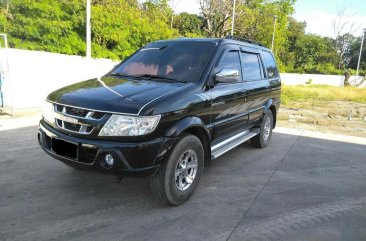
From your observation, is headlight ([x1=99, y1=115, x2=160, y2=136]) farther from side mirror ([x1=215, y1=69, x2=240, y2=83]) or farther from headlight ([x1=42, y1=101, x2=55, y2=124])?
side mirror ([x1=215, y1=69, x2=240, y2=83])

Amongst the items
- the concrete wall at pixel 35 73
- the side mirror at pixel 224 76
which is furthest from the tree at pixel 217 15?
the side mirror at pixel 224 76

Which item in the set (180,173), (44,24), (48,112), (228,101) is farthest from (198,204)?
(44,24)

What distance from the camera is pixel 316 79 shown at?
130ft

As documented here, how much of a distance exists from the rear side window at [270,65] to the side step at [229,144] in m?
1.33

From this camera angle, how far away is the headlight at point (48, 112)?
377 cm

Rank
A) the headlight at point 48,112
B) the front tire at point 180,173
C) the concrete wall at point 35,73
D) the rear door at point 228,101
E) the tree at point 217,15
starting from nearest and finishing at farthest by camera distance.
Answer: the front tire at point 180,173
the headlight at point 48,112
the rear door at point 228,101
the concrete wall at point 35,73
the tree at point 217,15

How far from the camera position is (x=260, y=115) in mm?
6121

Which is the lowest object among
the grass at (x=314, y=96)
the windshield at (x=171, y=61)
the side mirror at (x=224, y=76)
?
the grass at (x=314, y=96)

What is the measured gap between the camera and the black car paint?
10.7 feet

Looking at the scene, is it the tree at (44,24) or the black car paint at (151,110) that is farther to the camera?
the tree at (44,24)

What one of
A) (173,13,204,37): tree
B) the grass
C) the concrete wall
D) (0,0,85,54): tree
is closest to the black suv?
the concrete wall

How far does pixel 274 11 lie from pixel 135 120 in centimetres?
4029

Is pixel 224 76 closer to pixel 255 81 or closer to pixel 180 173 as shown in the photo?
pixel 180 173

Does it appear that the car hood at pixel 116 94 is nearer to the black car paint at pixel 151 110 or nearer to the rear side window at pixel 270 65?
the black car paint at pixel 151 110
